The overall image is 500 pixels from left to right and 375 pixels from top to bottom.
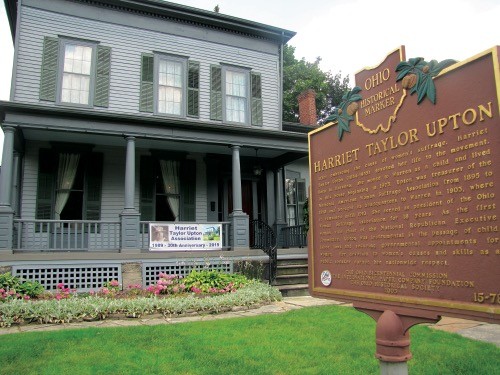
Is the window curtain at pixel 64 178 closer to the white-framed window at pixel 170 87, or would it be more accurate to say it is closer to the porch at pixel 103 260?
the porch at pixel 103 260

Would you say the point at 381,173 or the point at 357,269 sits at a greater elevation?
the point at 381,173

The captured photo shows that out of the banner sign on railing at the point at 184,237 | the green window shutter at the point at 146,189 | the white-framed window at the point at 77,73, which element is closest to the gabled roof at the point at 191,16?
the white-framed window at the point at 77,73

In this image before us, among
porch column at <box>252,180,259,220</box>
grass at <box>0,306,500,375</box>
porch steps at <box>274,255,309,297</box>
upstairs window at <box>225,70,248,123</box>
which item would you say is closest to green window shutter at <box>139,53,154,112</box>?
upstairs window at <box>225,70,248,123</box>

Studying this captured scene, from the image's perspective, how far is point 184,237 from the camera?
39.6 ft

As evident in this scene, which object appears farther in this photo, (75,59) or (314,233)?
(75,59)

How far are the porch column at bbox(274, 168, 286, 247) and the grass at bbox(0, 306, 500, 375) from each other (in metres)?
8.87

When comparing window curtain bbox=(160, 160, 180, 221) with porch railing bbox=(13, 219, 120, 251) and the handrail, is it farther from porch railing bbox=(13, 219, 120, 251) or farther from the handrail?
the handrail

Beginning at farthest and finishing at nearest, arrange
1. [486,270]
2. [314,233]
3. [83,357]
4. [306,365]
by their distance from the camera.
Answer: [83,357]
[306,365]
[314,233]
[486,270]

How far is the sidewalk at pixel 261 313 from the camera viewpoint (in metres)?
6.33

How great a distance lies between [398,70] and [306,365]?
338 cm

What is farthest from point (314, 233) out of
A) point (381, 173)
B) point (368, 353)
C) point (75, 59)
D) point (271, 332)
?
point (75, 59)

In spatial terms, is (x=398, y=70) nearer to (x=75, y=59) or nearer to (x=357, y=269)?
(x=357, y=269)

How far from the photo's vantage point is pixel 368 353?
5.16m

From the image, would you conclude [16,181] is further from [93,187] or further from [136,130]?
[136,130]
